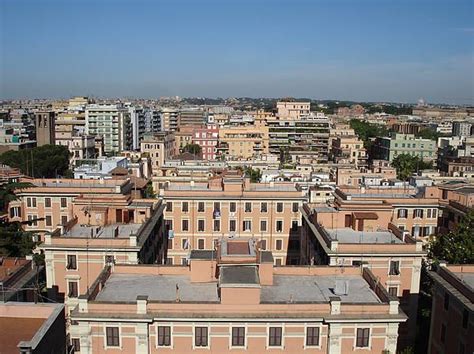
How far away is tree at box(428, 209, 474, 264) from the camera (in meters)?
37.8

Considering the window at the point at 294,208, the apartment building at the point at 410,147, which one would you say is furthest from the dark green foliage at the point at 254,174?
the apartment building at the point at 410,147

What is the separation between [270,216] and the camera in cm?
5272

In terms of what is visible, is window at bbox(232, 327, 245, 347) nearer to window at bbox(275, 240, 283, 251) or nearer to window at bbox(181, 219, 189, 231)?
window at bbox(181, 219, 189, 231)

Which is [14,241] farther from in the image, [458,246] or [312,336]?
[458,246]

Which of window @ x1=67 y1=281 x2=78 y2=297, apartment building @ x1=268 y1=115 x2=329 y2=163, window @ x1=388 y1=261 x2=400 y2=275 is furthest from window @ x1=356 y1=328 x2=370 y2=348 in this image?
apartment building @ x1=268 y1=115 x2=329 y2=163

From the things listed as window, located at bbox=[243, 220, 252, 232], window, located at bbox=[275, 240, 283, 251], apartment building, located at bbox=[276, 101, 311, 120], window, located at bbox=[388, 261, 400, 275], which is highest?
apartment building, located at bbox=[276, 101, 311, 120]

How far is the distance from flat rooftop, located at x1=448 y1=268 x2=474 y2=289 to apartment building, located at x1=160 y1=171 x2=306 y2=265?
23.0 metres

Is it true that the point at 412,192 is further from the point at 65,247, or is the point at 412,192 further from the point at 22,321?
the point at 22,321

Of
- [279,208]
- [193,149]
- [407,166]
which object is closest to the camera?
[279,208]

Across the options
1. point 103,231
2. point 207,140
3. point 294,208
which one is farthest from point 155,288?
point 207,140

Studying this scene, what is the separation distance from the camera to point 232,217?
52375mm

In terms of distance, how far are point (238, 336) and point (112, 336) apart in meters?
A: 6.34

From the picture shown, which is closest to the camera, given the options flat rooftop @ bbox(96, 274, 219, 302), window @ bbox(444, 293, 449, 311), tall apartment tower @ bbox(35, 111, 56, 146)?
flat rooftop @ bbox(96, 274, 219, 302)

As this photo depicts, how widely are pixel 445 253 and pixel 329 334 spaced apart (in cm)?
1904
